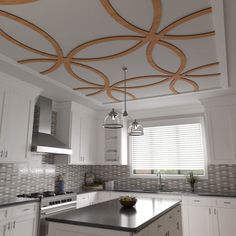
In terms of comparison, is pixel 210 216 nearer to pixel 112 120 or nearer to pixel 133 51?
pixel 112 120

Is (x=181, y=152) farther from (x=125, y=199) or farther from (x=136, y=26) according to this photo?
(x=136, y=26)

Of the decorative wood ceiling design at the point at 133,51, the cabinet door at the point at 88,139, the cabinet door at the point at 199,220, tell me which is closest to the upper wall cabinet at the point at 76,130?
the cabinet door at the point at 88,139

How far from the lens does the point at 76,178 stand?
508cm

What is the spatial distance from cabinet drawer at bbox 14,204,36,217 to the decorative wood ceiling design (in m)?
1.84

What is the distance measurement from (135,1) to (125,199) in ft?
6.82

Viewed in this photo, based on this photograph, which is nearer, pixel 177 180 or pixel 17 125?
pixel 17 125

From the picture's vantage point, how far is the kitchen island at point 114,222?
1.94m

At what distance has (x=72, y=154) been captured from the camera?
4508 mm

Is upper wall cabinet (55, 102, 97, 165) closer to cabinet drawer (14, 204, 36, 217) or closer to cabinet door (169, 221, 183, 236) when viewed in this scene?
cabinet drawer (14, 204, 36, 217)

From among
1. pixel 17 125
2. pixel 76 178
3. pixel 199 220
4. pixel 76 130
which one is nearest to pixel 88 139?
pixel 76 130

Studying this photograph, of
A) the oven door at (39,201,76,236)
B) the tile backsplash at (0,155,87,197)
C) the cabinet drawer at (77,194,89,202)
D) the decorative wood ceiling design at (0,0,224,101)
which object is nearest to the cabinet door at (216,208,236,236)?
the decorative wood ceiling design at (0,0,224,101)

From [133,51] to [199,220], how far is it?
3.09 meters

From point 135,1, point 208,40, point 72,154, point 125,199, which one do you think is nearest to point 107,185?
point 72,154

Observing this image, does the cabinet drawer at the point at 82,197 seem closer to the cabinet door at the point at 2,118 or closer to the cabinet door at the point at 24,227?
the cabinet door at the point at 24,227
